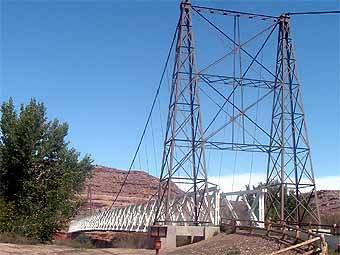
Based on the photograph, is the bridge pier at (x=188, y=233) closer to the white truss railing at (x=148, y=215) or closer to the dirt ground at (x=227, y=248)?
the white truss railing at (x=148, y=215)

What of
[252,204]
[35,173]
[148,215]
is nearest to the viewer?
[252,204]

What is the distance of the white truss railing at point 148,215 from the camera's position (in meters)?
30.4

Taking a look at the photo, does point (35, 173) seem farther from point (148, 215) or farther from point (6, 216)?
point (148, 215)

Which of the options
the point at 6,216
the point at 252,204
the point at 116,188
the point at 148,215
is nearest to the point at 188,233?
the point at 252,204

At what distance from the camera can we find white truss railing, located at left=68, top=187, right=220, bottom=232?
30.4m

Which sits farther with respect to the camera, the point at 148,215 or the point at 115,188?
the point at 115,188

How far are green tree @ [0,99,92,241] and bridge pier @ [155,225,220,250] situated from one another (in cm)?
750

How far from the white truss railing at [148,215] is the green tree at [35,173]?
6310mm

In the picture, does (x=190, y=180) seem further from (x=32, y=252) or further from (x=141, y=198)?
(x=141, y=198)

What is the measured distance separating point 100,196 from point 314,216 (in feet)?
274

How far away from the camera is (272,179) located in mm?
32906

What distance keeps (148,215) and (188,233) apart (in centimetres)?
1444

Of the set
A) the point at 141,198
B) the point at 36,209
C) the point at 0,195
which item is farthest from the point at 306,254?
the point at 141,198

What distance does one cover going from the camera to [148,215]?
43125 mm
